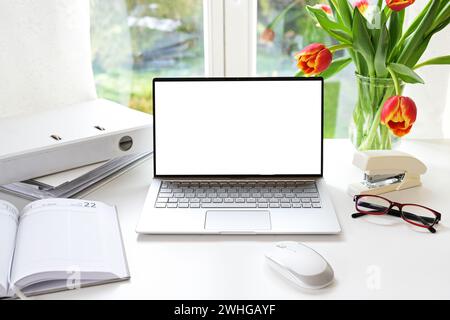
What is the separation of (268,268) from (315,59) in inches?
19.5

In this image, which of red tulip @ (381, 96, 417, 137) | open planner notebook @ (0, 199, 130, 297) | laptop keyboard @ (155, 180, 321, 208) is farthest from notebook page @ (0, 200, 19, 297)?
red tulip @ (381, 96, 417, 137)

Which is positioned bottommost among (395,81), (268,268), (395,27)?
(268,268)

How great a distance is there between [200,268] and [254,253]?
10 cm

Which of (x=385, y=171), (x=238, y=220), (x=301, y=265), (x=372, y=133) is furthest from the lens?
(x=372, y=133)

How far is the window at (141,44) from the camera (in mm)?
1601

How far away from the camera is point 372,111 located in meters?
1.24

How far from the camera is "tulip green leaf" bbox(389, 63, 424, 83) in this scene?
1128 millimetres

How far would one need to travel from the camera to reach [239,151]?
1146 millimetres

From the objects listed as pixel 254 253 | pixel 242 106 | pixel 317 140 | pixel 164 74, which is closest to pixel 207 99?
pixel 242 106

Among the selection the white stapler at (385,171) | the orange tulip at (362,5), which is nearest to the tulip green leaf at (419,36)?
the orange tulip at (362,5)

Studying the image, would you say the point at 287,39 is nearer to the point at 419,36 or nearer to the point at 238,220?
the point at 419,36

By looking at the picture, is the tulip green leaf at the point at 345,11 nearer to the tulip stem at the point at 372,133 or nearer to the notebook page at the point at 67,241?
the tulip stem at the point at 372,133

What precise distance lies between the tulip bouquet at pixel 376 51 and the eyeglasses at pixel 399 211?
146mm

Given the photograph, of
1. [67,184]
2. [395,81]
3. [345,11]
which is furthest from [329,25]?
[67,184]
